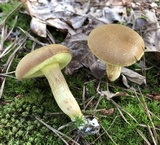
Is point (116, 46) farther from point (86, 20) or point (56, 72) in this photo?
point (86, 20)

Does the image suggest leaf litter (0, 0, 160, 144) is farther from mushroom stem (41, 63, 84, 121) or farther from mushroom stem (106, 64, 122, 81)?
mushroom stem (41, 63, 84, 121)

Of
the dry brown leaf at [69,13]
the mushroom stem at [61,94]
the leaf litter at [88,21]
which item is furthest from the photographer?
the dry brown leaf at [69,13]

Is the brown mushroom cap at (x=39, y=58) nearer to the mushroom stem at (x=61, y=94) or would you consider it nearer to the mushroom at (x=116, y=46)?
the mushroom stem at (x=61, y=94)

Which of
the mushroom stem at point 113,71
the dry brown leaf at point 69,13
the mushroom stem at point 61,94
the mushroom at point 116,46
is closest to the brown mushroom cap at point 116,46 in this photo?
the mushroom at point 116,46

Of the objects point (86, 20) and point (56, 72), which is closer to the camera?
point (56, 72)

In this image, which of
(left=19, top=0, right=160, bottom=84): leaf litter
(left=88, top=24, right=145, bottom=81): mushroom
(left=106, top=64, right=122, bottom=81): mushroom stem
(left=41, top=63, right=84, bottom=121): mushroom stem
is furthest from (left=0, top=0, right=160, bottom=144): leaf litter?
(left=88, top=24, right=145, bottom=81): mushroom

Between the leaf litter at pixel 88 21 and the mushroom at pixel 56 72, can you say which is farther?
the leaf litter at pixel 88 21

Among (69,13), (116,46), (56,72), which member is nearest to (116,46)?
(116,46)
